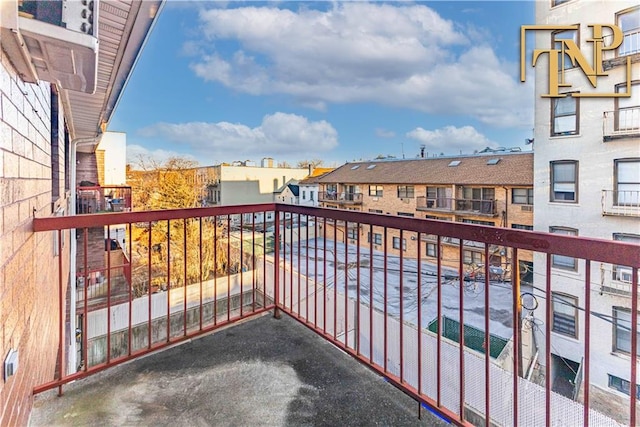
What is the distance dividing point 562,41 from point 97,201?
1063 centimetres

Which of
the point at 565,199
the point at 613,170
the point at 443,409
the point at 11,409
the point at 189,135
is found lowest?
the point at 443,409

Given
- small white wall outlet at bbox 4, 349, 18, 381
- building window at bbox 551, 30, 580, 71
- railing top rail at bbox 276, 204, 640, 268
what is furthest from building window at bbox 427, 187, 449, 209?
small white wall outlet at bbox 4, 349, 18, 381

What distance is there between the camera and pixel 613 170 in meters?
6.45

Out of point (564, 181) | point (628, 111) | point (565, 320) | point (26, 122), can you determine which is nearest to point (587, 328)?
point (26, 122)

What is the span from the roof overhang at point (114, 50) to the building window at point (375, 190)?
11.5 meters

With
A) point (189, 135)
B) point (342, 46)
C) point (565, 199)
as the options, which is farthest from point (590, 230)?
point (189, 135)

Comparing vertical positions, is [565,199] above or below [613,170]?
below

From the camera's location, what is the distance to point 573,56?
699cm

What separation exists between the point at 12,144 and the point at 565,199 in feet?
29.1

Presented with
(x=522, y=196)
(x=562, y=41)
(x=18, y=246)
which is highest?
(x=562, y=41)

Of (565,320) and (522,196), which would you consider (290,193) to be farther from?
(565,320)

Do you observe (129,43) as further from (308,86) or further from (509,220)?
(308,86)

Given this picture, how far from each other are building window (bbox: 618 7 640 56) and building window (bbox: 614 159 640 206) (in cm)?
207

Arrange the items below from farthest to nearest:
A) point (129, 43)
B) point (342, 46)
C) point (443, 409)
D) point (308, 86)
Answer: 1. point (308, 86)
2. point (342, 46)
3. point (129, 43)
4. point (443, 409)
